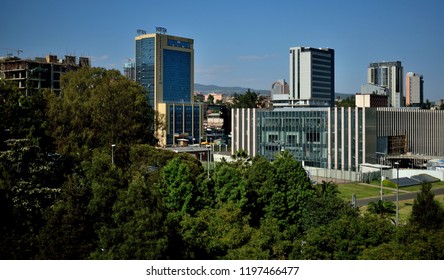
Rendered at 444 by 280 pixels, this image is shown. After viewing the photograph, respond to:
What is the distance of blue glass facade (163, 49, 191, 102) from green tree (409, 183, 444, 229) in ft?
106

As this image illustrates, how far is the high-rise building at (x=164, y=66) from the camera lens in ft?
120

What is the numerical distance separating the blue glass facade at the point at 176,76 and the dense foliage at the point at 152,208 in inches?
1033

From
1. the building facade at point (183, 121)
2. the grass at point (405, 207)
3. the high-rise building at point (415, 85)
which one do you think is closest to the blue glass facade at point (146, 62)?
the building facade at point (183, 121)

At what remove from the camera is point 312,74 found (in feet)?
88.6

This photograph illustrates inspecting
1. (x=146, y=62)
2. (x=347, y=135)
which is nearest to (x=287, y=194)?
(x=347, y=135)

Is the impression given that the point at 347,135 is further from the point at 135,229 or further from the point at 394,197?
the point at 135,229

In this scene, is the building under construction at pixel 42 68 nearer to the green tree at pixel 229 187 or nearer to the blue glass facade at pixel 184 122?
the blue glass facade at pixel 184 122

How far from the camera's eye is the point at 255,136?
20000mm

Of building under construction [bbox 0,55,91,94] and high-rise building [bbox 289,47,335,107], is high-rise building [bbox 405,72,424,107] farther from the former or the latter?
building under construction [bbox 0,55,91,94]

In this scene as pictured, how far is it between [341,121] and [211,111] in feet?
93.9

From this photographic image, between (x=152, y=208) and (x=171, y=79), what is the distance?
34.5 meters

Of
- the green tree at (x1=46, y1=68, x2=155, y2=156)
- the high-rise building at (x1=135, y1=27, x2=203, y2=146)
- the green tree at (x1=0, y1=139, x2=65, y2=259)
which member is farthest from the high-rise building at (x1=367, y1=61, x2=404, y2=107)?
the green tree at (x1=0, y1=139, x2=65, y2=259)

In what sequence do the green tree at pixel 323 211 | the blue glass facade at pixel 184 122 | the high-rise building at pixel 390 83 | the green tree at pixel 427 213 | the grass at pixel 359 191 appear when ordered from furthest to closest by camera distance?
the blue glass facade at pixel 184 122
the high-rise building at pixel 390 83
the grass at pixel 359 191
the green tree at pixel 323 211
the green tree at pixel 427 213

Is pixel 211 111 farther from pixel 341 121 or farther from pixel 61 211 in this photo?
pixel 61 211
